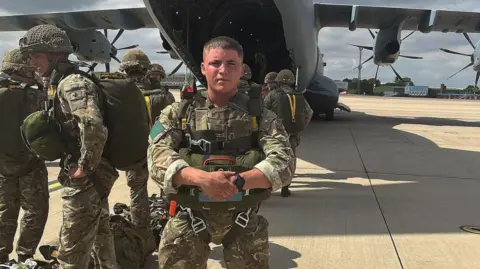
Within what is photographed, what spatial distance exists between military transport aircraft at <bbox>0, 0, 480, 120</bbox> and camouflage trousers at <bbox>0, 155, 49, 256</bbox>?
426cm

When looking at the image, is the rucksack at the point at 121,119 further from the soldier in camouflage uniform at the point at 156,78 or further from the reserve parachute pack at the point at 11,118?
the soldier in camouflage uniform at the point at 156,78

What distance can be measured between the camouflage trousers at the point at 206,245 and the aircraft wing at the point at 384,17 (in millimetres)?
11145

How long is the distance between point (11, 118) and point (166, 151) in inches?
76.5

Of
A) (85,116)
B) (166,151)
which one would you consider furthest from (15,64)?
(166,151)

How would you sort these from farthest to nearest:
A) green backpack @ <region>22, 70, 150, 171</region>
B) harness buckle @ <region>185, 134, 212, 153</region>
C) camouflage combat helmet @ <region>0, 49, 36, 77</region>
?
camouflage combat helmet @ <region>0, 49, 36, 77</region>
green backpack @ <region>22, 70, 150, 171</region>
harness buckle @ <region>185, 134, 212, 153</region>

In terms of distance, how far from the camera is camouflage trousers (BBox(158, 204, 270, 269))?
7.42ft

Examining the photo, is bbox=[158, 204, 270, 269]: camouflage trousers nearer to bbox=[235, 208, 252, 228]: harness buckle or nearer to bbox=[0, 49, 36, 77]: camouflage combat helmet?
bbox=[235, 208, 252, 228]: harness buckle

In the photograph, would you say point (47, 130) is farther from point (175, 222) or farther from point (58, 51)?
point (175, 222)

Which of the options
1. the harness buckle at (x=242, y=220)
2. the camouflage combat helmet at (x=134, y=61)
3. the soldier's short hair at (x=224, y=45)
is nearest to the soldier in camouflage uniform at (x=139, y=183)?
the camouflage combat helmet at (x=134, y=61)

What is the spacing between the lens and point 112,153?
292 centimetres

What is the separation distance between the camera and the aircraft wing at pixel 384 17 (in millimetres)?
12844

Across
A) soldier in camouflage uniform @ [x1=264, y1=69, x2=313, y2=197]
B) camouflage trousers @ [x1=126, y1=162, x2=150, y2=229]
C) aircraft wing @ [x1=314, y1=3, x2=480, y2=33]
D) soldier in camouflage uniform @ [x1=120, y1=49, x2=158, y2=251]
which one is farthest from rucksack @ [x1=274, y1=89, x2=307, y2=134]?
aircraft wing @ [x1=314, y1=3, x2=480, y2=33]

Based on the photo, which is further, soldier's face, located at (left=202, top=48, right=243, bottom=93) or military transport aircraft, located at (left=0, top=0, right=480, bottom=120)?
military transport aircraft, located at (left=0, top=0, right=480, bottom=120)

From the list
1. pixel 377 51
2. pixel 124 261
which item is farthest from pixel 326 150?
pixel 124 261
